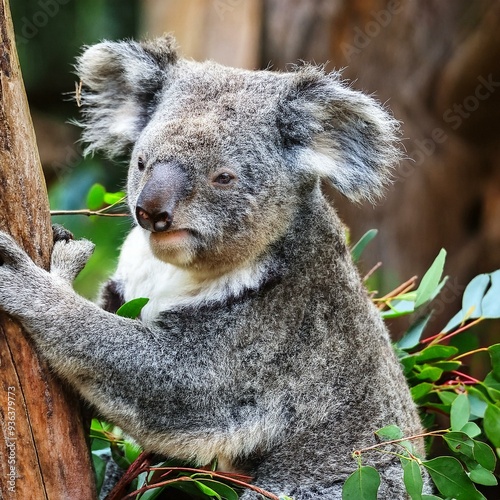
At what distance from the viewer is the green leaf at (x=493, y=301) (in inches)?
146

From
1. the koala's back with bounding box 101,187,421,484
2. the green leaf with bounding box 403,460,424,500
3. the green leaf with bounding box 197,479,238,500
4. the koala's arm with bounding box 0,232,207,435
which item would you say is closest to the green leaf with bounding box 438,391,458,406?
the koala's back with bounding box 101,187,421,484

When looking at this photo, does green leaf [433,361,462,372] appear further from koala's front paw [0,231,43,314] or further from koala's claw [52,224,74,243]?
koala's front paw [0,231,43,314]

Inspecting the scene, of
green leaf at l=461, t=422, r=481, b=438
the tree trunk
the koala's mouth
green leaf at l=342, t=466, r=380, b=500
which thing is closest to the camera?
the tree trunk

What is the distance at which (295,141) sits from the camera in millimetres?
3275

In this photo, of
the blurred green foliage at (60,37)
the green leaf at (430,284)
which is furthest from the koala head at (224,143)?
the blurred green foliage at (60,37)

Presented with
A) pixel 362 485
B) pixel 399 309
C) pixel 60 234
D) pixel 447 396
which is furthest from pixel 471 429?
pixel 60 234

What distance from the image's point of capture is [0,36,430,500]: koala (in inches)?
116

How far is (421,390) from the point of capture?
3.61 metres

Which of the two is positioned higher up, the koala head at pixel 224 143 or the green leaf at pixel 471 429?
the koala head at pixel 224 143

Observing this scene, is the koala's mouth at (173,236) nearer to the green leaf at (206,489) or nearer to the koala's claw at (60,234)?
the koala's claw at (60,234)

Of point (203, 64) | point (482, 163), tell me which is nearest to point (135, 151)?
point (203, 64)

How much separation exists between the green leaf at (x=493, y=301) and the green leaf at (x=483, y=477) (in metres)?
1.02

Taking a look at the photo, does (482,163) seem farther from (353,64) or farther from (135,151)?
(135,151)

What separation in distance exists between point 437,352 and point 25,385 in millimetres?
1834
